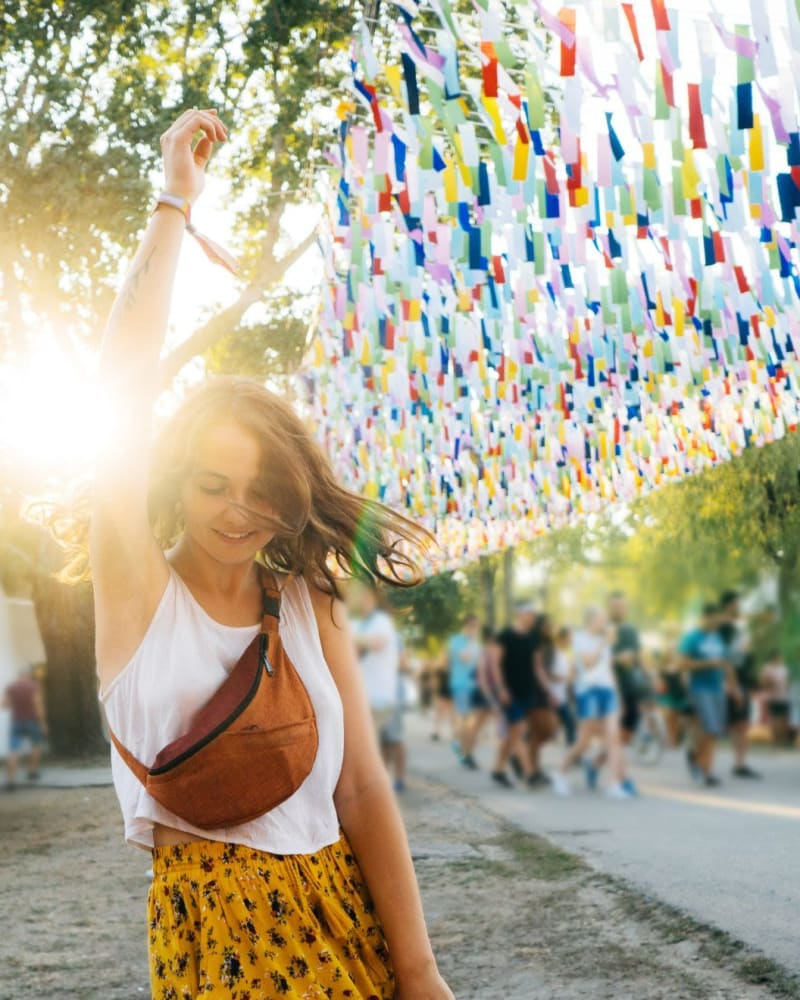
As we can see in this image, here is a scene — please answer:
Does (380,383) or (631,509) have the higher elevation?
(380,383)

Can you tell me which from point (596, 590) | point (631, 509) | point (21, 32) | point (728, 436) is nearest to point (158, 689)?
point (596, 590)

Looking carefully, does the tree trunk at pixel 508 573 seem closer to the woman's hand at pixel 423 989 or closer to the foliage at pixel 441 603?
the foliage at pixel 441 603

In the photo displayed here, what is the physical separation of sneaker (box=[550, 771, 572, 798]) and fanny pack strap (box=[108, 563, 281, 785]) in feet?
31.7

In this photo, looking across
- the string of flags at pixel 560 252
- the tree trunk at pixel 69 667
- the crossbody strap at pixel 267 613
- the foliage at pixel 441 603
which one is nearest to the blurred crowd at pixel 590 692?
the foliage at pixel 441 603

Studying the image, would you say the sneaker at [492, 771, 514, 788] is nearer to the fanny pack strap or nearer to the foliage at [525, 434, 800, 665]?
the foliage at [525, 434, 800, 665]

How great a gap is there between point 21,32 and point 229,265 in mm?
7567

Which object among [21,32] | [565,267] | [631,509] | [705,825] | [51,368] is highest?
[21,32]

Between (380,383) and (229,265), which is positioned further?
(380,383)

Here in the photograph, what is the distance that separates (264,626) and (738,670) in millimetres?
4766

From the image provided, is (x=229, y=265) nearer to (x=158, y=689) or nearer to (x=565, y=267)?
(x=158, y=689)

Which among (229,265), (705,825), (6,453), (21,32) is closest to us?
(229,265)

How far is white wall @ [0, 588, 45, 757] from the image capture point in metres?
11.6

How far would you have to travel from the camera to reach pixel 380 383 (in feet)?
30.2

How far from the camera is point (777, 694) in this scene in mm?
5570
